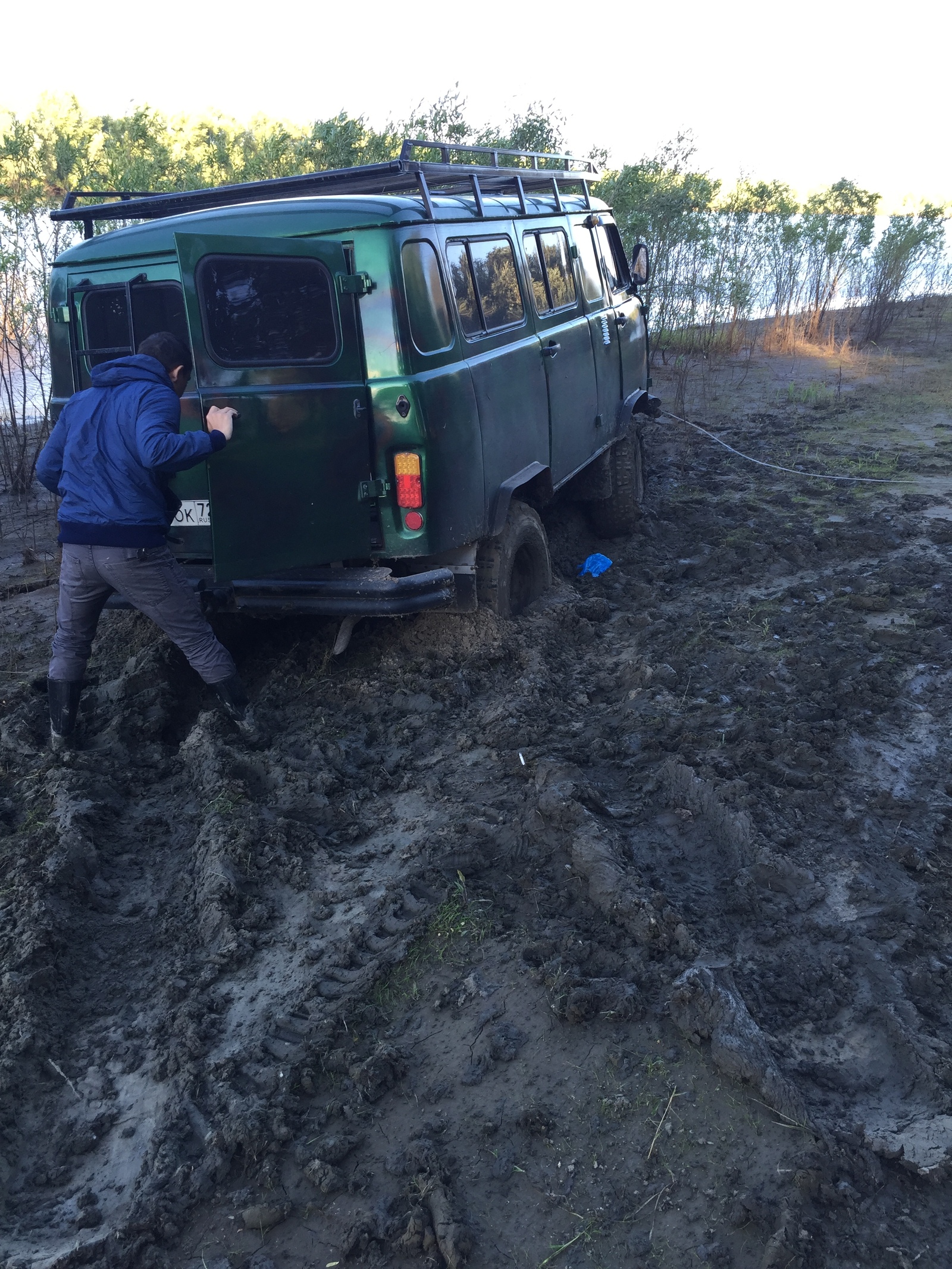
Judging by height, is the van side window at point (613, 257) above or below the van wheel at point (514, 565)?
above

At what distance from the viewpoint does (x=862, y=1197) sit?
2.22m

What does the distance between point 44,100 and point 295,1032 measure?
24.0 m

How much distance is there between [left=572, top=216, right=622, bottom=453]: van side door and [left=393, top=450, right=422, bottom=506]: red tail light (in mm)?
2604

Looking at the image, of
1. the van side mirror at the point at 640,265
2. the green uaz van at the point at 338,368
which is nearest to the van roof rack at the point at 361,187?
the green uaz van at the point at 338,368

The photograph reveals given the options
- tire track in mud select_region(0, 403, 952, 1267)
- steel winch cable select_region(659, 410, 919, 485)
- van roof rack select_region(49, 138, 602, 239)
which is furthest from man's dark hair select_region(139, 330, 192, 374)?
steel winch cable select_region(659, 410, 919, 485)

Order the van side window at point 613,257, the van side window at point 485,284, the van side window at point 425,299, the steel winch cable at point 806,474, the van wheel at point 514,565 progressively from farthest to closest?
the steel winch cable at point 806,474
the van side window at point 613,257
the van wheel at point 514,565
the van side window at point 485,284
the van side window at point 425,299

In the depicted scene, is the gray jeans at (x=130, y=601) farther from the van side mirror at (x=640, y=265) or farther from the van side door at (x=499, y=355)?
the van side mirror at (x=640, y=265)

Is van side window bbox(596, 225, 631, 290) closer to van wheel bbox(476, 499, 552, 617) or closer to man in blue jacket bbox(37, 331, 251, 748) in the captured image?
van wheel bbox(476, 499, 552, 617)

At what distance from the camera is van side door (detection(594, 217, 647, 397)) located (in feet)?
23.8

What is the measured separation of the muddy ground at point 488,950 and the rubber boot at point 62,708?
0.12 metres

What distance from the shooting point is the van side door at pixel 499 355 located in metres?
4.69

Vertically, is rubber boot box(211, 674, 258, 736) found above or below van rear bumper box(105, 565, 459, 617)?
below

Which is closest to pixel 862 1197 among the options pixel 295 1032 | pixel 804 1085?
pixel 804 1085

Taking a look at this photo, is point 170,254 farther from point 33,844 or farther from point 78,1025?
point 78,1025
